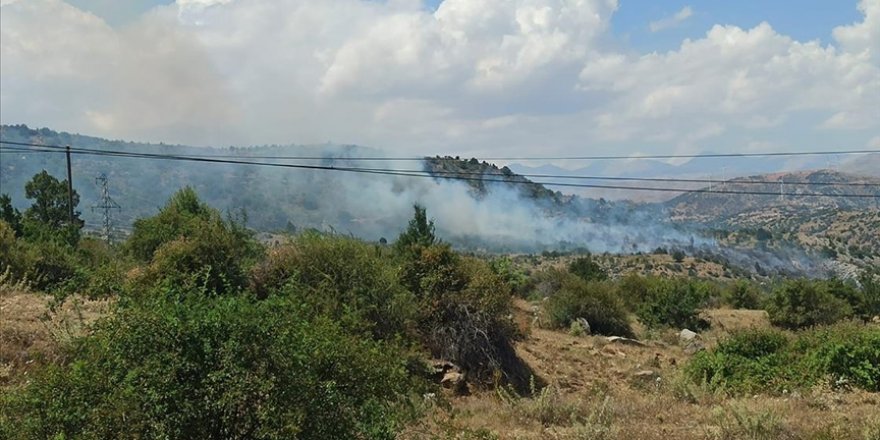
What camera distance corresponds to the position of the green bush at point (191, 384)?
659 cm

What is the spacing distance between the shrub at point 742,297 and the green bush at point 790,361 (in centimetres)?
2375

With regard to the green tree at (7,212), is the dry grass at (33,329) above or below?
below

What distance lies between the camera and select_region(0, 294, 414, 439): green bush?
21.6 ft

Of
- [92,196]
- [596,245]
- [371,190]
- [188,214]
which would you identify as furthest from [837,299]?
[92,196]

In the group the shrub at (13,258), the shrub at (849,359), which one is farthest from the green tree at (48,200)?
the shrub at (849,359)

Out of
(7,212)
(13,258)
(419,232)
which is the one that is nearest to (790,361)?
(419,232)

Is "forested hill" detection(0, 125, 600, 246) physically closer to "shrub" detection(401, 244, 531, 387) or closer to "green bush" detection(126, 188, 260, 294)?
"green bush" detection(126, 188, 260, 294)

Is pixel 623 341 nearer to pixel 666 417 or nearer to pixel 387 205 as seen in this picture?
pixel 666 417

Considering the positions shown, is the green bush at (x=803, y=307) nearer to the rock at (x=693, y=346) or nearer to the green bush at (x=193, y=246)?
the rock at (x=693, y=346)

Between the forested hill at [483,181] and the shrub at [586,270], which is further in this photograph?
the forested hill at [483,181]

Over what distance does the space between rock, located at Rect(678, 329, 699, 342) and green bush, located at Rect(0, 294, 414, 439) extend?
23.3 meters

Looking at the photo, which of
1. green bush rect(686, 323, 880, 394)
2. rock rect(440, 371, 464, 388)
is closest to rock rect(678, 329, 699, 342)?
green bush rect(686, 323, 880, 394)

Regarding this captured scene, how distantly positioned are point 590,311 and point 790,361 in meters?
11.6

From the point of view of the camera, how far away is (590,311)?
28719 mm
